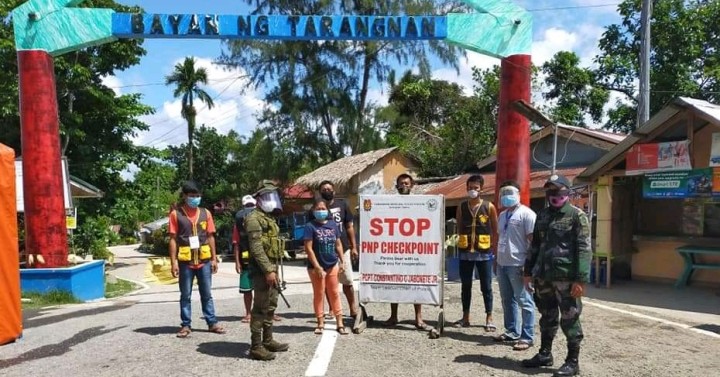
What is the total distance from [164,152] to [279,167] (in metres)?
8.35

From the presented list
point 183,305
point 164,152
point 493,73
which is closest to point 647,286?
point 183,305

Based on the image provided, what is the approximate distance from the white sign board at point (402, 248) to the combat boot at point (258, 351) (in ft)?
5.69

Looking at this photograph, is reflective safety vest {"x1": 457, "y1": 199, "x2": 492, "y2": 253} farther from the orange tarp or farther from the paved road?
the orange tarp

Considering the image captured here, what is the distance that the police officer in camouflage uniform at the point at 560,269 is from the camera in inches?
213

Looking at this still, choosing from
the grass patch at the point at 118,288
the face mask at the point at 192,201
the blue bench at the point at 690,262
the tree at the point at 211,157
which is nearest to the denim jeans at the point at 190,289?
the face mask at the point at 192,201

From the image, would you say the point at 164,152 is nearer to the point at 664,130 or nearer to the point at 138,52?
the point at 138,52

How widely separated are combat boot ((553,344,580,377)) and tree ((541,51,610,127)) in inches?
767

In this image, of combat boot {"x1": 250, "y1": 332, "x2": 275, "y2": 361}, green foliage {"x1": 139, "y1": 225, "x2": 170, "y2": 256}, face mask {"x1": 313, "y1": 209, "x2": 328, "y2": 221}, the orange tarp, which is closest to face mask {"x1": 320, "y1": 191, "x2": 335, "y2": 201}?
face mask {"x1": 313, "y1": 209, "x2": 328, "y2": 221}

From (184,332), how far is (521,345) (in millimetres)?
3835

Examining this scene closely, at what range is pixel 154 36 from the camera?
1136cm

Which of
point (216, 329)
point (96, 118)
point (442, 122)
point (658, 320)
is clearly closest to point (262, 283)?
point (216, 329)

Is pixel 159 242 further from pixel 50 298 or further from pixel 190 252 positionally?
pixel 190 252

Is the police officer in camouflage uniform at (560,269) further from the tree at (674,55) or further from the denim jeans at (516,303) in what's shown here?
the tree at (674,55)

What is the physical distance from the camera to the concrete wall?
1170cm
